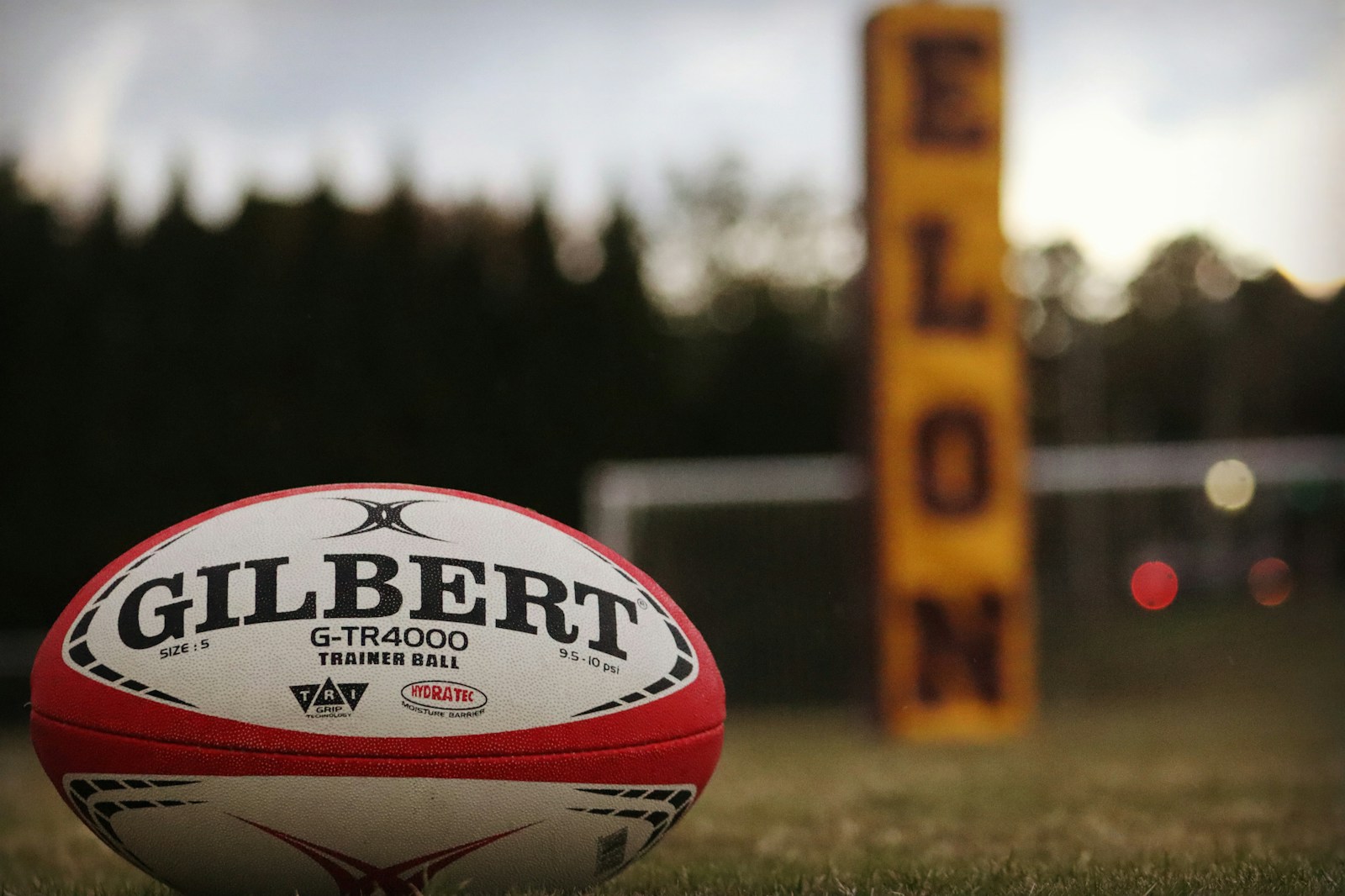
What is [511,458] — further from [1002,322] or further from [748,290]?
[748,290]

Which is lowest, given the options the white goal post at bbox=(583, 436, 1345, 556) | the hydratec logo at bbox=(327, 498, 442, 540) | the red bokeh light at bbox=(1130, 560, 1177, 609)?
the red bokeh light at bbox=(1130, 560, 1177, 609)

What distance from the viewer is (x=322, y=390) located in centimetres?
1742

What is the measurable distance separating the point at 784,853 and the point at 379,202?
1726 cm

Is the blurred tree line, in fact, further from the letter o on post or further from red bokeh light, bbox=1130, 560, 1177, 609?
the letter o on post

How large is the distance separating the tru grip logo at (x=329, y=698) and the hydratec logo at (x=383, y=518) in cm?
29

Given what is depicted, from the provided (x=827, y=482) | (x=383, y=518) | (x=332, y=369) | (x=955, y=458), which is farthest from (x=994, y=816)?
(x=332, y=369)

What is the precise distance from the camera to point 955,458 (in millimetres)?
7688

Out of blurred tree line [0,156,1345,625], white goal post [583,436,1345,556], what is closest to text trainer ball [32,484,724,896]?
white goal post [583,436,1345,556]

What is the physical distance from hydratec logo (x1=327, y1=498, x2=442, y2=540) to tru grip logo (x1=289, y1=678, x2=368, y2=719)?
29 centimetres

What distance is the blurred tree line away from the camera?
15.9 meters

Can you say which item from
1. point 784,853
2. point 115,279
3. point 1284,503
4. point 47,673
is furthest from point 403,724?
point 115,279

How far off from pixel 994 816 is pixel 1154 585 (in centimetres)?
1059

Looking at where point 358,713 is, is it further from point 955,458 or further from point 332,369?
point 332,369

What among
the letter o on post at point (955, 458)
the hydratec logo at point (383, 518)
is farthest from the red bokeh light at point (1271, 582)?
the hydratec logo at point (383, 518)
